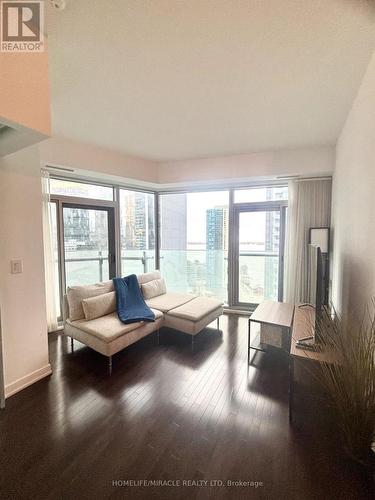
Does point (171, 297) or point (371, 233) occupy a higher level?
point (371, 233)

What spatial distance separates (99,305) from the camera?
3070mm

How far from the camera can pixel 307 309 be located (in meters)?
3.20

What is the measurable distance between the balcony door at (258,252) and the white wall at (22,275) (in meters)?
3.26

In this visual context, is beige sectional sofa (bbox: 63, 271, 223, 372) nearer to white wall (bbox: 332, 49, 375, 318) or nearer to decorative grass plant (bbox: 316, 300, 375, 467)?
white wall (bbox: 332, 49, 375, 318)

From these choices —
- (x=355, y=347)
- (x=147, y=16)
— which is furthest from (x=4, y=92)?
(x=355, y=347)

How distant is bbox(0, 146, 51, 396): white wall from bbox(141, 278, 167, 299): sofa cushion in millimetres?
1586

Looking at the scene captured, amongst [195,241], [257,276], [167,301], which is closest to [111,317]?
[167,301]

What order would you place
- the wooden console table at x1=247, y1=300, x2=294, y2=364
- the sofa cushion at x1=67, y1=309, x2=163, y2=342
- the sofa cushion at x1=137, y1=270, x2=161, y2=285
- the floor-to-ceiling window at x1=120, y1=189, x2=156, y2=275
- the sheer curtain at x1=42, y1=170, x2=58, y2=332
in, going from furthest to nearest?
the floor-to-ceiling window at x1=120, y1=189, x2=156, y2=275 → the sofa cushion at x1=137, y1=270, x2=161, y2=285 → the sheer curtain at x1=42, y1=170, x2=58, y2=332 → the wooden console table at x1=247, y1=300, x2=294, y2=364 → the sofa cushion at x1=67, y1=309, x2=163, y2=342

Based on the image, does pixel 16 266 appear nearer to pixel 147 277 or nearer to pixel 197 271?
pixel 147 277

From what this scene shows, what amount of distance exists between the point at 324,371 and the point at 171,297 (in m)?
2.74

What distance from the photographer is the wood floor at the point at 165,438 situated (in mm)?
1422

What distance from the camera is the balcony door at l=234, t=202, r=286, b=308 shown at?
4.27 m

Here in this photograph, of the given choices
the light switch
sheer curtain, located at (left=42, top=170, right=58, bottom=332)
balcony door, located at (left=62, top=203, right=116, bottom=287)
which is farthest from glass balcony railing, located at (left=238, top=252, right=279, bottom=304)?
the light switch

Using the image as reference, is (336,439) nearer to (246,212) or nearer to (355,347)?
(355,347)
